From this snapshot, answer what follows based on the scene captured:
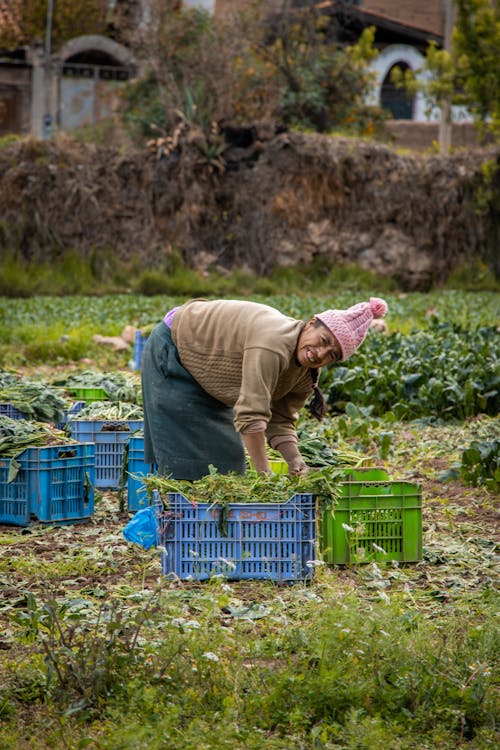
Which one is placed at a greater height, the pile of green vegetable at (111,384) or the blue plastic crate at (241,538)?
the pile of green vegetable at (111,384)

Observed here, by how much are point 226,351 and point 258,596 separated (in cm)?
113

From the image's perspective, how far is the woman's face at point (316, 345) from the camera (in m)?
4.57

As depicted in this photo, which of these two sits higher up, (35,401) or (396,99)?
(396,99)

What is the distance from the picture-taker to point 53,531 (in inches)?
238

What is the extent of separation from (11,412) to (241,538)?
310 cm

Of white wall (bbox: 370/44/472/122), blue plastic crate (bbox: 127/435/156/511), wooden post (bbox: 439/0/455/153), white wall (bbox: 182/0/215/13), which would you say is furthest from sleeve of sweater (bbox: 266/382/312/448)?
white wall (bbox: 370/44/472/122)

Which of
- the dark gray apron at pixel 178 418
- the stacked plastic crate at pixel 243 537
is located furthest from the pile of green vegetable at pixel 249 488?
the dark gray apron at pixel 178 418

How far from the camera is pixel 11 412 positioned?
7.35 meters

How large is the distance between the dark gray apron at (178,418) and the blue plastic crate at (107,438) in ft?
6.03

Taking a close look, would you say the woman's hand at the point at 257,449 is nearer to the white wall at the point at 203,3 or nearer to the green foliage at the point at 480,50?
the green foliage at the point at 480,50

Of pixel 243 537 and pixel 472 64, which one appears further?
pixel 472 64

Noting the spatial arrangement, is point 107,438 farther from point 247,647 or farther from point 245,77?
point 245,77

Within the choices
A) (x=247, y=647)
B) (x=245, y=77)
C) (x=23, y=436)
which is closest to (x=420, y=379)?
(x=23, y=436)

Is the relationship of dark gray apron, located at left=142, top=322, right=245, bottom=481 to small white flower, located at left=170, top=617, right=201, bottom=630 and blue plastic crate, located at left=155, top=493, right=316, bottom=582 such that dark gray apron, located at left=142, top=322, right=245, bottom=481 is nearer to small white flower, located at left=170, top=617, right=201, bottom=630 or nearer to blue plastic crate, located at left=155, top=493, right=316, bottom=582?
blue plastic crate, located at left=155, top=493, right=316, bottom=582
